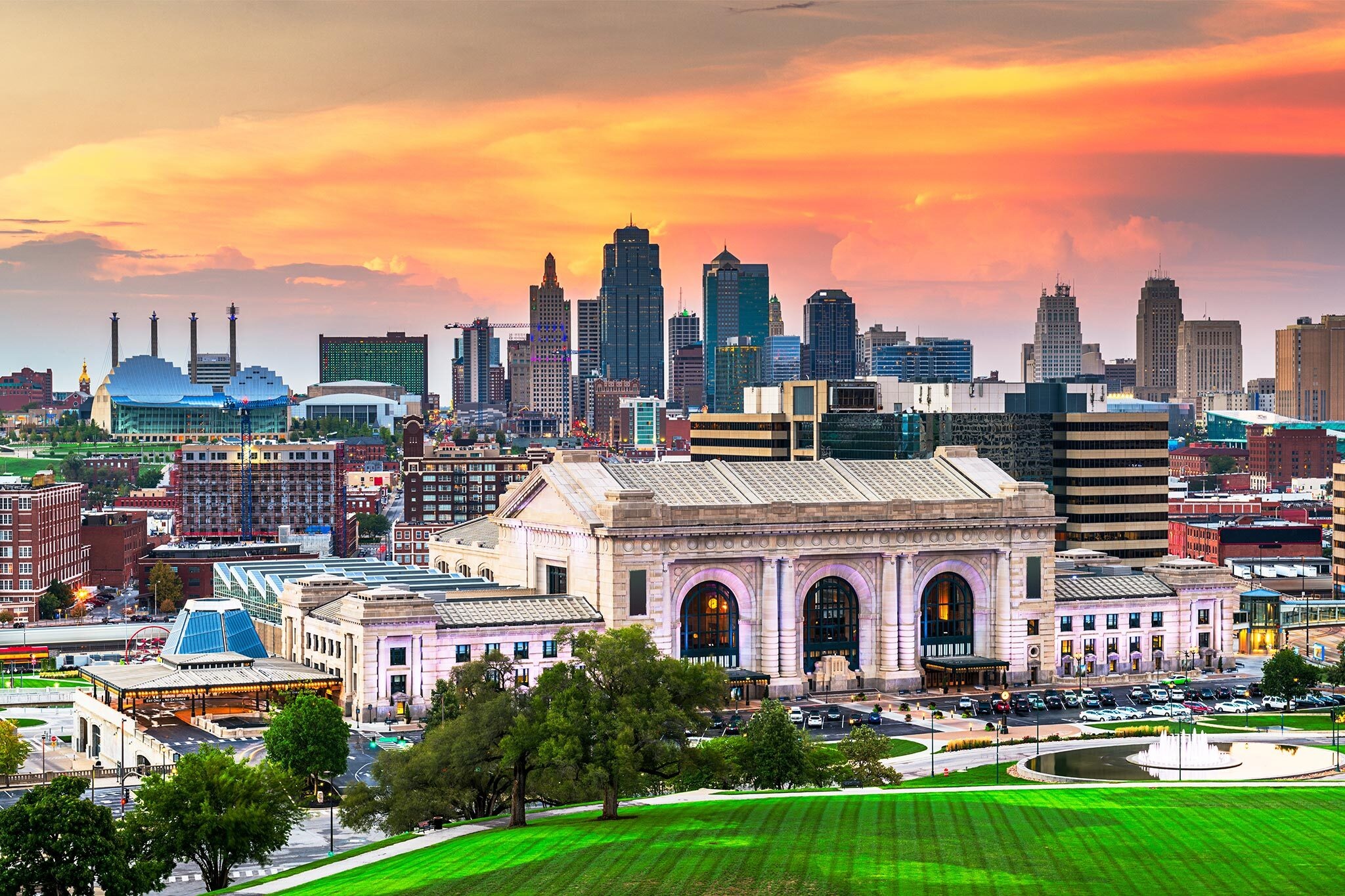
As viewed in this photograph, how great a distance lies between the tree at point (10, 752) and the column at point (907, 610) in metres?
79.2

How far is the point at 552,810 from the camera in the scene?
11706cm

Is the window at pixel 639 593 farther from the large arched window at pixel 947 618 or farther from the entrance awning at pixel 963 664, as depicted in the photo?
the entrance awning at pixel 963 664

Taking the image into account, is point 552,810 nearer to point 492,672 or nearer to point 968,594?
point 492,672

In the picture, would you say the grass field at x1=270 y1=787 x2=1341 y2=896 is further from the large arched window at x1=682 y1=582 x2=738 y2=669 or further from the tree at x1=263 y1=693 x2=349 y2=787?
the large arched window at x1=682 y1=582 x2=738 y2=669

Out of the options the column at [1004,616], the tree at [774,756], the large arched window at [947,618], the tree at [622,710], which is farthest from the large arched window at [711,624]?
the tree at [622,710]

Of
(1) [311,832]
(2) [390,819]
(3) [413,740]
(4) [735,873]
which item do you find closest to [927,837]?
(4) [735,873]

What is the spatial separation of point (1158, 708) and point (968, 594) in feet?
91.9

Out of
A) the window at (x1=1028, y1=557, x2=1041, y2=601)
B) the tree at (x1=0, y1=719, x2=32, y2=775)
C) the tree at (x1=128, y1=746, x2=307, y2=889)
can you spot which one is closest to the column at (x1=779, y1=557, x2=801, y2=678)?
the window at (x1=1028, y1=557, x2=1041, y2=601)

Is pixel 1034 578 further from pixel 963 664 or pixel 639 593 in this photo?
pixel 639 593

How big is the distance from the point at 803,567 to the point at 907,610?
1134cm

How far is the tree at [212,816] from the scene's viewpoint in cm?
10969

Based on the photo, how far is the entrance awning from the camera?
192m

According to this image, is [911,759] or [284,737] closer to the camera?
[284,737]

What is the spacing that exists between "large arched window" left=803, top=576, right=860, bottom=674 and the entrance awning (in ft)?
23.4
